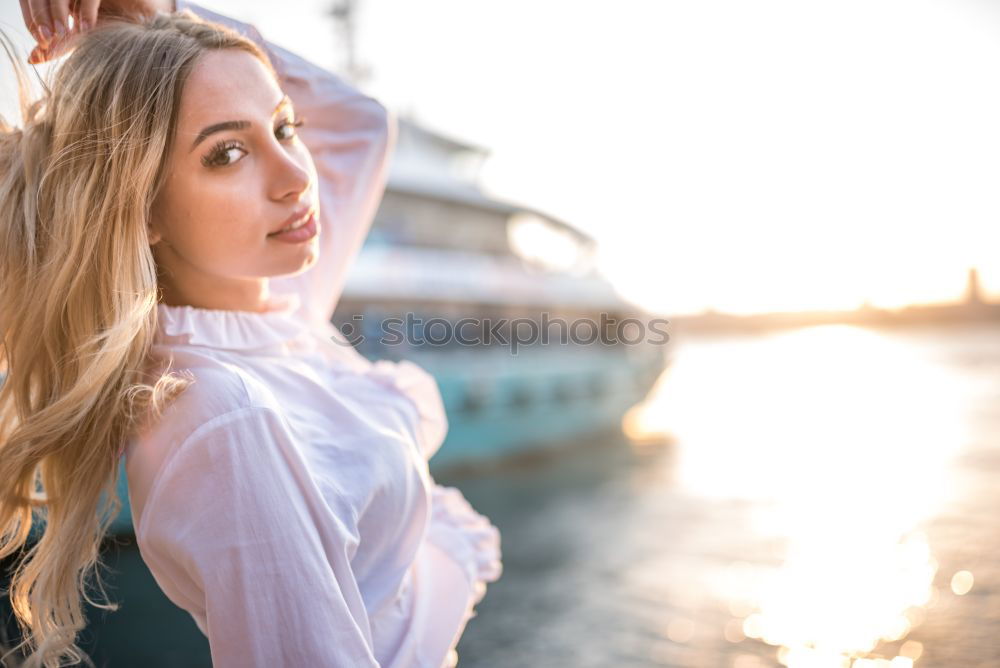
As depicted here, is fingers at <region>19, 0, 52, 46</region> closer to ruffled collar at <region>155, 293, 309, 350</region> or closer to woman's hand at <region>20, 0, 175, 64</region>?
woman's hand at <region>20, 0, 175, 64</region>

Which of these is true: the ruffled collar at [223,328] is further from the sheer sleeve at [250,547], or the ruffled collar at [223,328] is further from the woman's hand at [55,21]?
the woman's hand at [55,21]

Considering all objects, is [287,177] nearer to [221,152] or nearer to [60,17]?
[221,152]

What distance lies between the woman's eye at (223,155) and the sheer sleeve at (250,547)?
0.36m

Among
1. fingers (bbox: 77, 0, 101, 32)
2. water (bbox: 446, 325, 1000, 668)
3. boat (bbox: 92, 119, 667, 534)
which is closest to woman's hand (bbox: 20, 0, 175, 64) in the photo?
fingers (bbox: 77, 0, 101, 32)

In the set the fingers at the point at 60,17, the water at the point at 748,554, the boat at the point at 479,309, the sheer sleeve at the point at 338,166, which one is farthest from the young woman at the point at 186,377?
the boat at the point at 479,309

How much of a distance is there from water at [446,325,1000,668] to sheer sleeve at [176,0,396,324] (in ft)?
10.7

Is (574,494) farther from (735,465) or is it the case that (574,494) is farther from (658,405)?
(658,405)

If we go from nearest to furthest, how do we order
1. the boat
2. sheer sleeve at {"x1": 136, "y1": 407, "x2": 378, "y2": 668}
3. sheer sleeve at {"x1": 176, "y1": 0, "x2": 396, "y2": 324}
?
sheer sleeve at {"x1": 136, "y1": 407, "x2": 378, "y2": 668}, sheer sleeve at {"x1": 176, "y1": 0, "x2": 396, "y2": 324}, the boat

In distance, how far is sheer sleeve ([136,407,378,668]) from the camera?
710 mm

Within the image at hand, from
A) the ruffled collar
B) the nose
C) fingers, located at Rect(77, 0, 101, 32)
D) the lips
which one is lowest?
the ruffled collar

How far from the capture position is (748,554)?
5738mm

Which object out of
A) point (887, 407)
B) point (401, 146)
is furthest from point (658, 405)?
point (401, 146)

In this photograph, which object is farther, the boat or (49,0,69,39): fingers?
the boat

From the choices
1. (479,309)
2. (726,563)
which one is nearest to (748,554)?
(726,563)
